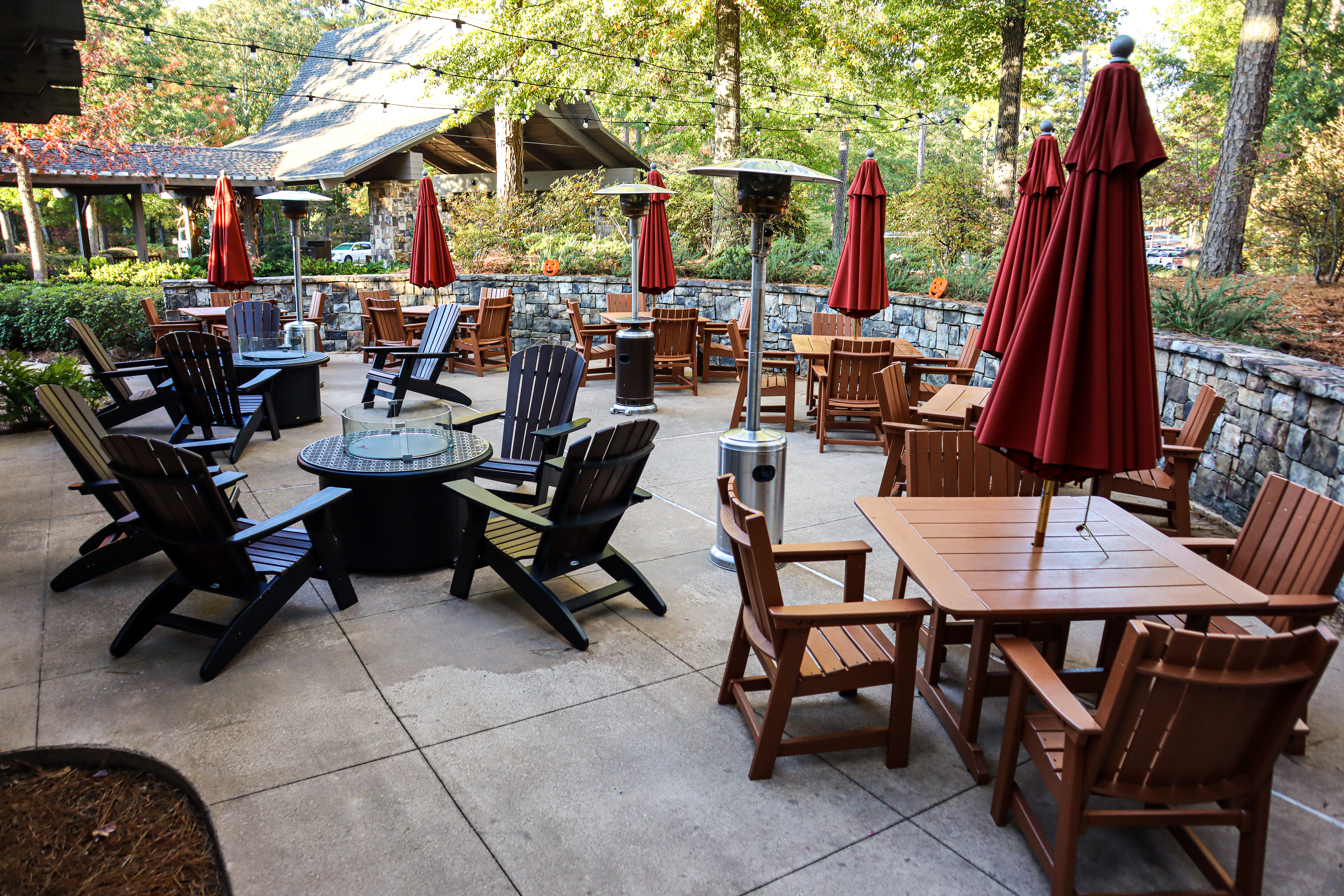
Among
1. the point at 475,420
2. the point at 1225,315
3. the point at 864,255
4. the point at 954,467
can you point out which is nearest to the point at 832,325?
the point at 864,255

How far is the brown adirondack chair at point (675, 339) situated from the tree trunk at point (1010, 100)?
7304 millimetres

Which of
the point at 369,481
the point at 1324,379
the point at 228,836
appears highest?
the point at 1324,379

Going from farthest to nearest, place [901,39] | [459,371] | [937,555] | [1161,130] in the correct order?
[1161,130] < [901,39] < [459,371] < [937,555]

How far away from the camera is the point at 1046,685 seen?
2.34m

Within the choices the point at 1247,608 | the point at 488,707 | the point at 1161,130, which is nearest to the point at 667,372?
the point at 488,707

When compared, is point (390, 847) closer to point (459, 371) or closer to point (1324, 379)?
point (1324, 379)

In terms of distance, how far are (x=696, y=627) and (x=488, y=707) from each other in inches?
42.9

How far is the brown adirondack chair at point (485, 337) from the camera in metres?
10.9

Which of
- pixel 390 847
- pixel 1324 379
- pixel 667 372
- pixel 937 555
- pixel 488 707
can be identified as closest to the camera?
pixel 390 847

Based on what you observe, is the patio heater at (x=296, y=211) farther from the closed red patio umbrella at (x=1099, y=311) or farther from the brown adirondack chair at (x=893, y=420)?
the closed red patio umbrella at (x=1099, y=311)

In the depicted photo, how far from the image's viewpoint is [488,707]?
3.25m

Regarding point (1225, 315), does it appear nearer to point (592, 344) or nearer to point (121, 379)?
point (592, 344)

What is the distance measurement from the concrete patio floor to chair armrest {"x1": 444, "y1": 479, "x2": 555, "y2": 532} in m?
0.54

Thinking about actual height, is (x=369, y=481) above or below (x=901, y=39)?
below
